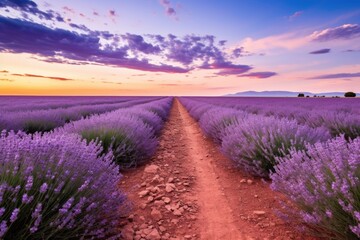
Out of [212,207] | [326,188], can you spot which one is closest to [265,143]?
[212,207]

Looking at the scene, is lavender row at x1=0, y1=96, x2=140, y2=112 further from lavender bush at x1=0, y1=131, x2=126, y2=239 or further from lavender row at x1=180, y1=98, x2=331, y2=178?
lavender bush at x1=0, y1=131, x2=126, y2=239

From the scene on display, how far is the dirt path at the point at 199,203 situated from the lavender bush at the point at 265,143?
0.25 meters

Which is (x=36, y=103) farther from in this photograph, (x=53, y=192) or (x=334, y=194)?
(x=334, y=194)

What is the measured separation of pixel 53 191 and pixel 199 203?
5.95 ft

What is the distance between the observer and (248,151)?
12.8 feet

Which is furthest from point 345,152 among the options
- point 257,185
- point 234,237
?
point 257,185

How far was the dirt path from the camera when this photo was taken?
2.38 meters

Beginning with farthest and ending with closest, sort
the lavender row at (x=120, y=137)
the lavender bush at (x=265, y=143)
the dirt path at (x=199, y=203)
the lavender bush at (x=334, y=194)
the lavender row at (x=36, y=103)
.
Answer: the lavender row at (x=36, y=103)
the lavender row at (x=120, y=137)
the lavender bush at (x=265, y=143)
the dirt path at (x=199, y=203)
the lavender bush at (x=334, y=194)

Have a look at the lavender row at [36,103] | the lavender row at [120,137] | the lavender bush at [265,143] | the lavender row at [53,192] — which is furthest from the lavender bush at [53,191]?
the lavender row at [36,103]

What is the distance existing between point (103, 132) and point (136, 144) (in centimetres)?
65

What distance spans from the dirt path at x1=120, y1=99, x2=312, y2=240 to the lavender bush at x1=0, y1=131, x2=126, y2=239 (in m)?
0.53

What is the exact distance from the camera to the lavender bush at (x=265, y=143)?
11.9 feet

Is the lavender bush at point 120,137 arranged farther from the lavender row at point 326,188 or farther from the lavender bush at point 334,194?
the lavender bush at point 334,194

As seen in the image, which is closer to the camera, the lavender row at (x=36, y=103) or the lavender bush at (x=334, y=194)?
the lavender bush at (x=334, y=194)
